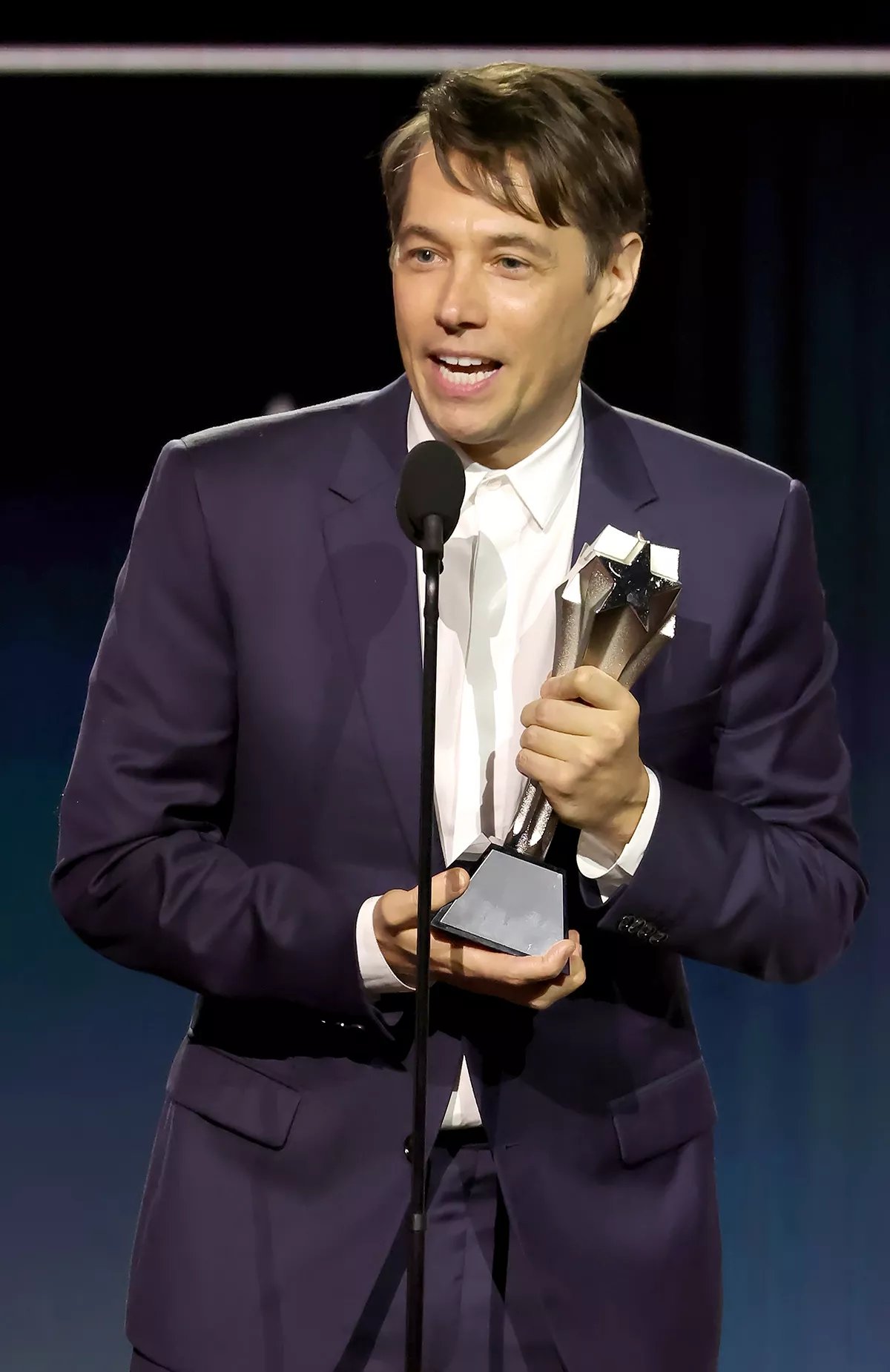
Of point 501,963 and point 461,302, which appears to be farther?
point 461,302

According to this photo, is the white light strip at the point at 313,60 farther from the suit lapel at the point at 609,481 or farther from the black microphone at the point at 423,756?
the black microphone at the point at 423,756

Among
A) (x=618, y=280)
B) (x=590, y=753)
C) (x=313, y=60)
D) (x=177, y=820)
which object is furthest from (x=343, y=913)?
(x=313, y=60)

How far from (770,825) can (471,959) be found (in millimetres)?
393

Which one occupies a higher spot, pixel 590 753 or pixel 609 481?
pixel 609 481

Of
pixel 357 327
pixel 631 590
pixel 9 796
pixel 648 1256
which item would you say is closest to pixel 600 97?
pixel 631 590

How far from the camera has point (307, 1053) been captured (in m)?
1.49

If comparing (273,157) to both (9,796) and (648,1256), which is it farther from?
(648,1256)

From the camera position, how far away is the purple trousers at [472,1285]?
1.48 metres

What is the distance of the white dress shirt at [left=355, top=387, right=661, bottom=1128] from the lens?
4.72 feet

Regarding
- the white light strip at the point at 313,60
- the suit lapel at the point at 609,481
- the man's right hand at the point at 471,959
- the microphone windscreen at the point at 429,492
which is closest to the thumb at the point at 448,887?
the man's right hand at the point at 471,959

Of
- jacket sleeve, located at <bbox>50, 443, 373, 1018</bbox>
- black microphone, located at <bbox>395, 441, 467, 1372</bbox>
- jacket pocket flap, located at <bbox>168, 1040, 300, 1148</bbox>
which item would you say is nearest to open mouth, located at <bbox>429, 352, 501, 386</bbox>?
jacket sleeve, located at <bbox>50, 443, 373, 1018</bbox>

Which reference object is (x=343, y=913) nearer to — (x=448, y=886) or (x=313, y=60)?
(x=448, y=886)

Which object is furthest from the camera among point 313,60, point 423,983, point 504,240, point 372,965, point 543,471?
point 313,60

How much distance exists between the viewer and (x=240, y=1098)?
1.47 meters
